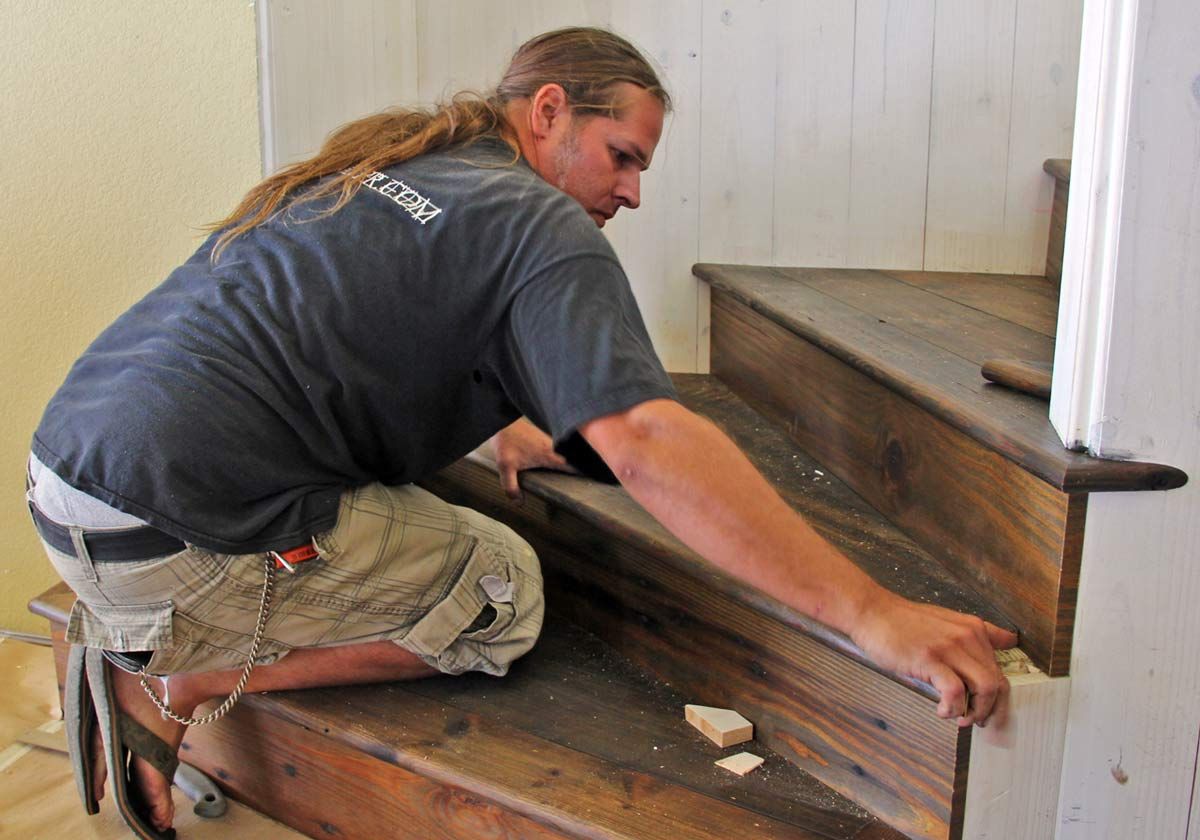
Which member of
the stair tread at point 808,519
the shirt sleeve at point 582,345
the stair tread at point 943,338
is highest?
the shirt sleeve at point 582,345

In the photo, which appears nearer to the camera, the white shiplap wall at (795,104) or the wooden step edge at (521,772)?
the wooden step edge at (521,772)

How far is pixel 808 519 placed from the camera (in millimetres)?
1415

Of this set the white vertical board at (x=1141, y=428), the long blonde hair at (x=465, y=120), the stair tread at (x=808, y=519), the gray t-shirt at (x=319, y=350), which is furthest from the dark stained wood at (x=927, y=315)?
the gray t-shirt at (x=319, y=350)

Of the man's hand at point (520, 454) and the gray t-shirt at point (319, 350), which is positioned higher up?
the gray t-shirt at point (319, 350)

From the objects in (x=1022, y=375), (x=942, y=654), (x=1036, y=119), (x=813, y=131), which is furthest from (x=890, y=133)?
(x=942, y=654)

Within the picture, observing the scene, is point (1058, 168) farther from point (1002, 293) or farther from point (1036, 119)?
point (1002, 293)

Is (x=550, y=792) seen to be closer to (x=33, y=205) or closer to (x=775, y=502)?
(x=775, y=502)

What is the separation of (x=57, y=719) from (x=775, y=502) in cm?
123

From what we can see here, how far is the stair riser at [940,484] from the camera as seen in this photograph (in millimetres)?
1097

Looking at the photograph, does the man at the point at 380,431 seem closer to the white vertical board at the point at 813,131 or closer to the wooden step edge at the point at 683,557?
the wooden step edge at the point at 683,557

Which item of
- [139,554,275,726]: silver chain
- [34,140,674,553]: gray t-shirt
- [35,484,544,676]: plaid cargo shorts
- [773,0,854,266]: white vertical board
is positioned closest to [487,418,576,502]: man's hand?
[35,484,544,676]: plaid cargo shorts

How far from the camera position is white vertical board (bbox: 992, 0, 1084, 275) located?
1.87 m

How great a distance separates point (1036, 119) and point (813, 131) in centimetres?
35

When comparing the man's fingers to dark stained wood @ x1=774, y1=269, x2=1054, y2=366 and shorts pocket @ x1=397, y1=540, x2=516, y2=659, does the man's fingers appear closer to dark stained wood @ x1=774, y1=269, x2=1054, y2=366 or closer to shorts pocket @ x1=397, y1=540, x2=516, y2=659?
shorts pocket @ x1=397, y1=540, x2=516, y2=659
